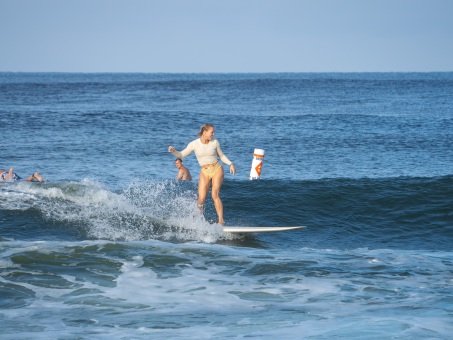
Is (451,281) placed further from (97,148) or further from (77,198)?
(97,148)

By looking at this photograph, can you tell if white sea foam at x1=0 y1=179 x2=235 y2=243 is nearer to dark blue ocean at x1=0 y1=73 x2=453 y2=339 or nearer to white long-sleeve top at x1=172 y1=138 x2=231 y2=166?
dark blue ocean at x1=0 y1=73 x2=453 y2=339

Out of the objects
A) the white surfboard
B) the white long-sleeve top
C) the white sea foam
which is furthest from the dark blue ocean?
the white long-sleeve top

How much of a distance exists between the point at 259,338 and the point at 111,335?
1.71m

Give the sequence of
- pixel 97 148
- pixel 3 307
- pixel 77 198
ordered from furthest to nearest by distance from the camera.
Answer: pixel 97 148 → pixel 77 198 → pixel 3 307

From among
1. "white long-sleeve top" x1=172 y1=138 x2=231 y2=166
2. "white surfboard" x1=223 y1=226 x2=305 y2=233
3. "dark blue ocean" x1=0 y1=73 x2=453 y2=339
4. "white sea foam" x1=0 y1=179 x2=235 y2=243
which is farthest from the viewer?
"white sea foam" x1=0 y1=179 x2=235 y2=243

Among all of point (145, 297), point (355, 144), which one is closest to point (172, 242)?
point (145, 297)

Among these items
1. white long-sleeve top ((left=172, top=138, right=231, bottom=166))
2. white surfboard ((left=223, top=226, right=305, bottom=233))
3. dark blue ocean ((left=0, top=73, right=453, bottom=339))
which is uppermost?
white long-sleeve top ((left=172, top=138, right=231, bottom=166))

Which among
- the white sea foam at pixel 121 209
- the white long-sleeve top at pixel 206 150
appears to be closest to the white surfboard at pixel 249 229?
the white sea foam at pixel 121 209

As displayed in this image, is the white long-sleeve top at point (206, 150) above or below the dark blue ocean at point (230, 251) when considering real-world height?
above

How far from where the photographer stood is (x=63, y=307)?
9.48 metres

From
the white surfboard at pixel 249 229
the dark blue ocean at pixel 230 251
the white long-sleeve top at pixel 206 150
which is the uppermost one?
the white long-sleeve top at pixel 206 150

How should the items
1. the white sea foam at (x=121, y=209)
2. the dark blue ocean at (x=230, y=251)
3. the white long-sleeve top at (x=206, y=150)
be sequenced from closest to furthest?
the dark blue ocean at (x=230, y=251)
the white long-sleeve top at (x=206, y=150)
the white sea foam at (x=121, y=209)

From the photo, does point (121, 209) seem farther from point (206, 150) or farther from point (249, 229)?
point (249, 229)

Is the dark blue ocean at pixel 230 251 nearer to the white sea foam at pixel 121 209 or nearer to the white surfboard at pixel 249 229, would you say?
the white sea foam at pixel 121 209
